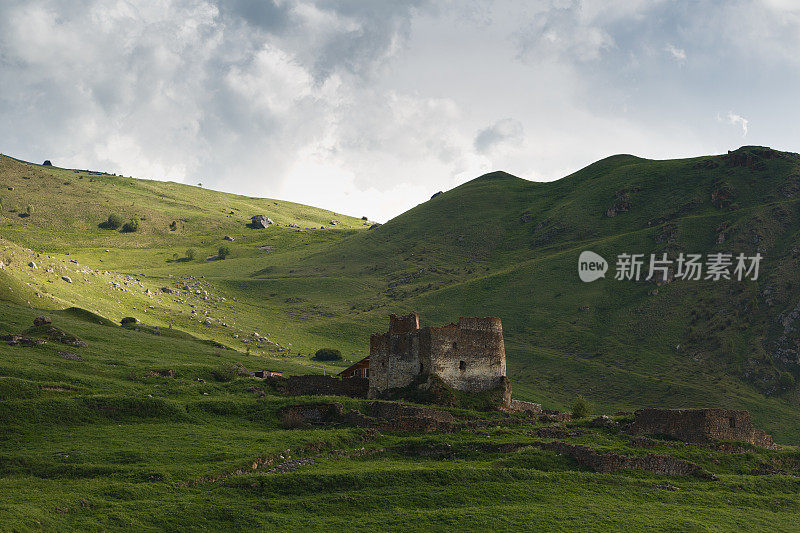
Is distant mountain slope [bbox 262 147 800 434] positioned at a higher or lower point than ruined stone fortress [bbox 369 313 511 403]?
higher

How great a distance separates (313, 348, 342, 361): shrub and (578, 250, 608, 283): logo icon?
61.9 meters

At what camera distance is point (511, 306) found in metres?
147

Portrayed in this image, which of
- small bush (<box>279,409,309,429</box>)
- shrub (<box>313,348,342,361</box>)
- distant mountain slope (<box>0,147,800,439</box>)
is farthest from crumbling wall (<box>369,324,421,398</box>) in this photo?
shrub (<box>313,348,342,361</box>)

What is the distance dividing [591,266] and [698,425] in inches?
4480

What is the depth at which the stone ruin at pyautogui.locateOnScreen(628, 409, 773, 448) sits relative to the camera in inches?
1879

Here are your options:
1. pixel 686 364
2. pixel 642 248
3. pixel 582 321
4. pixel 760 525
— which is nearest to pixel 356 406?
pixel 760 525

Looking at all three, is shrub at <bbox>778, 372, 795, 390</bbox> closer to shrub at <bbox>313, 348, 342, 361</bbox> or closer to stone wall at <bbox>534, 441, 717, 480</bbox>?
shrub at <bbox>313, 348, 342, 361</bbox>

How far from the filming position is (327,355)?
113 metres

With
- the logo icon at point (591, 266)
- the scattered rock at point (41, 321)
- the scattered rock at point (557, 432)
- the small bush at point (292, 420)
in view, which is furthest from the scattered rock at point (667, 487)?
the logo icon at point (591, 266)

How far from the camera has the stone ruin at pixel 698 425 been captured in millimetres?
47719

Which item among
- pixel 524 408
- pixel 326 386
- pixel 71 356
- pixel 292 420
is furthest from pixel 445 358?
pixel 71 356

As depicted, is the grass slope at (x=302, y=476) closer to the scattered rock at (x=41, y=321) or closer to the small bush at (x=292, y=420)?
the small bush at (x=292, y=420)

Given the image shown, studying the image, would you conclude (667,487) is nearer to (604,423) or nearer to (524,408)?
(604,423)

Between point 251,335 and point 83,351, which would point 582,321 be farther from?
point 83,351
